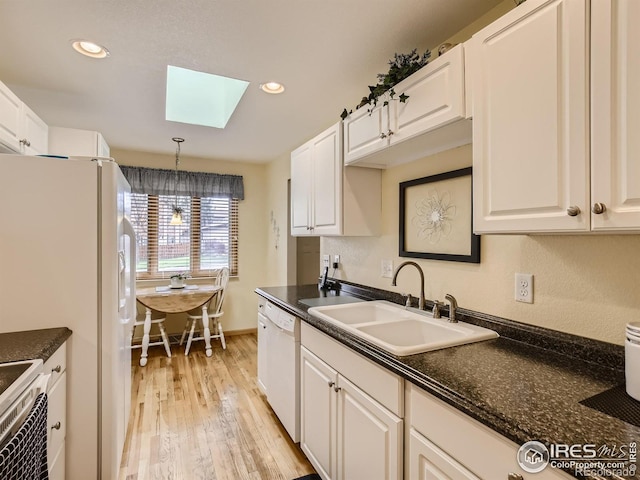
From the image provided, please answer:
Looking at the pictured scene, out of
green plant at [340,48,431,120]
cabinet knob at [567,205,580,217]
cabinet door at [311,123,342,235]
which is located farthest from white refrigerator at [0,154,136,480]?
cabinet knob at [567,205,580,217]

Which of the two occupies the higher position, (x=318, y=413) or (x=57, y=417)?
(x=57, y=417)

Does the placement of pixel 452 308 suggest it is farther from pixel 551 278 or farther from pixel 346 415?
pixel 346 415

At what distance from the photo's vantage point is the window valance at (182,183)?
13.4 feet

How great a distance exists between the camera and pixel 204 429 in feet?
7.79

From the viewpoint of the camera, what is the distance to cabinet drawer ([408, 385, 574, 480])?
827mm

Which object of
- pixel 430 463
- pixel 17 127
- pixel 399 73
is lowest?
pixel 430 463

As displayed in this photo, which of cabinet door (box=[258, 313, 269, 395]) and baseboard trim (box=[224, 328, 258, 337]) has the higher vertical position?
cabinet door (box=[258, 313, 269, 395])

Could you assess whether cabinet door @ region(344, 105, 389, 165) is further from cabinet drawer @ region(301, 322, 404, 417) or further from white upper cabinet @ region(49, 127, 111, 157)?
white upper cabinet @ region(49, 127, 111, 157)

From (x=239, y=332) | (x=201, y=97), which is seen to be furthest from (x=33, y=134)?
(x=239, y=332)

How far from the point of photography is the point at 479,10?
1.58 metres

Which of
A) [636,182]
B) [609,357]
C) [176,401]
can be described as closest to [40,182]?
[176,401]

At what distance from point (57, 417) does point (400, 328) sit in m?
1.72

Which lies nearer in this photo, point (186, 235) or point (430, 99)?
point (430, 99)

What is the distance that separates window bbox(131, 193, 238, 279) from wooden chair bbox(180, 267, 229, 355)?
34 centimetres
